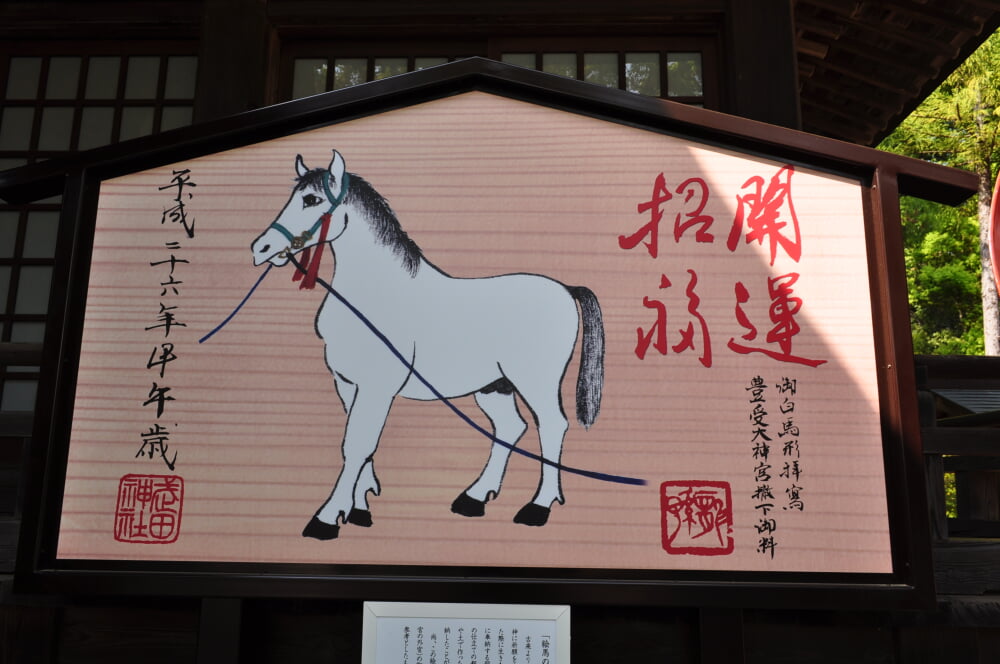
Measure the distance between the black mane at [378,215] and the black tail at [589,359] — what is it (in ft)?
2.30

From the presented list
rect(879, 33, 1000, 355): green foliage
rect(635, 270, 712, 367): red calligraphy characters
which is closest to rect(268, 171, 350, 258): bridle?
rect(635, 270, 712, 367): red calligraphy characters

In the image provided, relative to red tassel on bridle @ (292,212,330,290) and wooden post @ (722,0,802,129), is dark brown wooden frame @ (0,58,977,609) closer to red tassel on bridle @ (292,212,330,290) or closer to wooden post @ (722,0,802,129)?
red tassel on bridle @ (292,212,330,290)

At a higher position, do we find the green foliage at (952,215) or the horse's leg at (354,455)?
the green foliage at (952,215)

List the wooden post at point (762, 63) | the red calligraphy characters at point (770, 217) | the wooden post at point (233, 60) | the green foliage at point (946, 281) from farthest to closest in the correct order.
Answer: the green foliage at point (946, 281), the wooden post at point (233, 60), the wooden post at point (762, 63), the red calligraphy characters at point (770, 217)

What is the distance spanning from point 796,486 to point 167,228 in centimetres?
287

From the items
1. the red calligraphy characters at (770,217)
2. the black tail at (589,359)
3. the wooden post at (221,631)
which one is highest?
the red calligraphy characters at (770,217)

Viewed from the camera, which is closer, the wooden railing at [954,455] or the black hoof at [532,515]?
the black hoof at [532,515]

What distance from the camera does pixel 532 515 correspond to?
9.53 feet

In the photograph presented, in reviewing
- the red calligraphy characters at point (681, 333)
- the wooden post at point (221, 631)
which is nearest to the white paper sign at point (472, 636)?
the wooden post at point (221, 631)

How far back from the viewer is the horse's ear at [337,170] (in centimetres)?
324

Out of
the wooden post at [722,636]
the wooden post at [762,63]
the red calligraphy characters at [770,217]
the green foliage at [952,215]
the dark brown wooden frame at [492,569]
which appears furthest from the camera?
the green foliage at [952,215]

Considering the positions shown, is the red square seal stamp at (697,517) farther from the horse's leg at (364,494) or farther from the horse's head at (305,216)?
the horse's head at (305,216)

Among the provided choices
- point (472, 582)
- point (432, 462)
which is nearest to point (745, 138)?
point (432, 462)

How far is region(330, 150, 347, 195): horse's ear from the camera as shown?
127 inches
